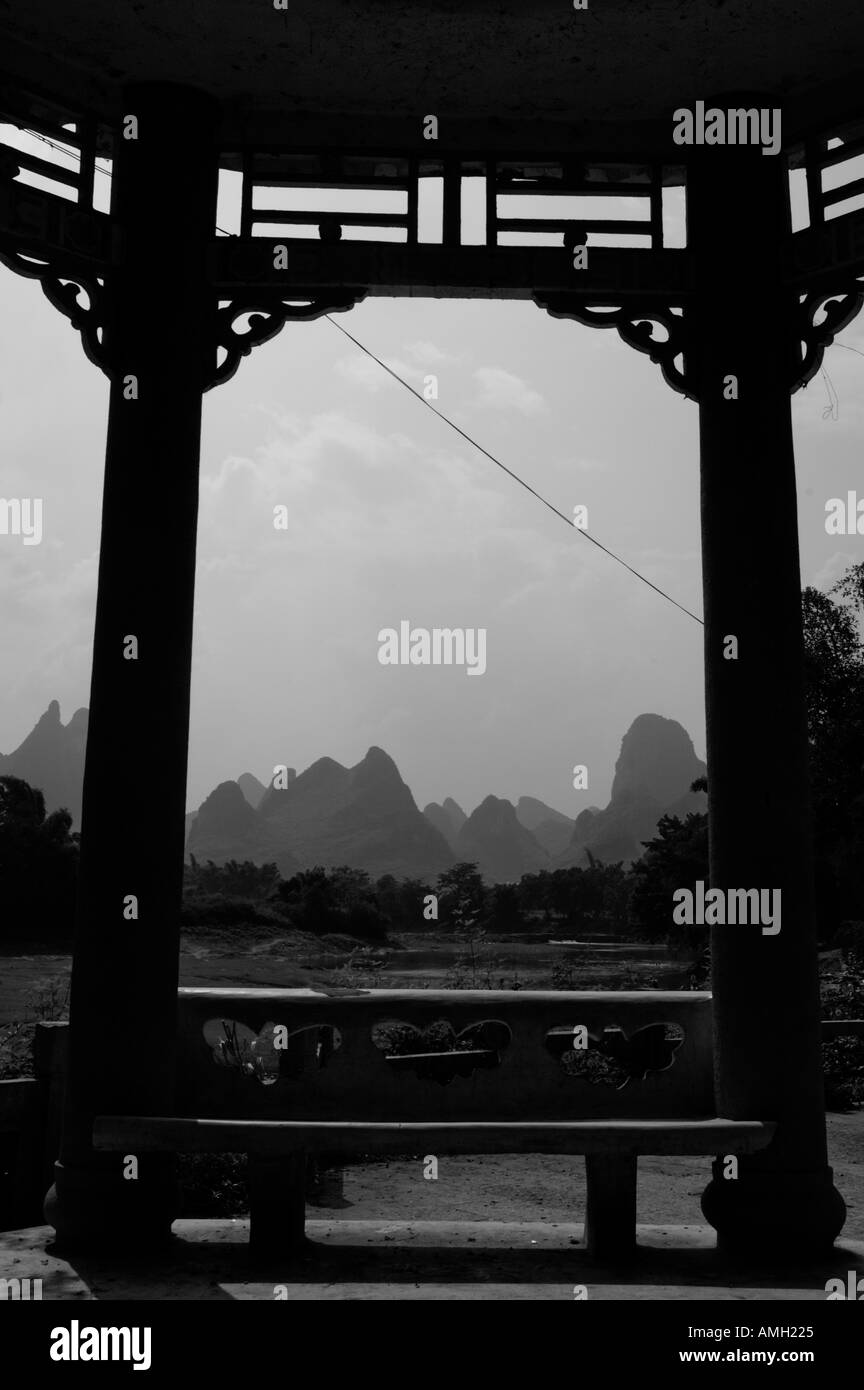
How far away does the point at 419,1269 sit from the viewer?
4.30m

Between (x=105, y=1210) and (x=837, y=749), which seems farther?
(x=837, y=749)

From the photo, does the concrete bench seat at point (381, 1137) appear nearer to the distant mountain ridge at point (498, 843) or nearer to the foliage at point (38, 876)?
the foliage at point (38, 876)

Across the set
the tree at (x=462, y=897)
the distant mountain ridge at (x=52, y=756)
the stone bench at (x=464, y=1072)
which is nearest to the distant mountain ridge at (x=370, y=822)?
the distant mountain ridge at (x=52, y=756)

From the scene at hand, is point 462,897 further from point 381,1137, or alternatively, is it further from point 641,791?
point 641,791

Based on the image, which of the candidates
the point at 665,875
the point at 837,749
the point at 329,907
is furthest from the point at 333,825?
the point at 837,749

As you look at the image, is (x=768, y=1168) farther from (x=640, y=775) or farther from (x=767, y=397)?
(x=640, y=775)

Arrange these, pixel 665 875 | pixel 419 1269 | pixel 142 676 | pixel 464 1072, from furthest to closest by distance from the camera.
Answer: pixel 665 875 → pixel 464 1072 → pixel 142 676 → pixel 419 1269

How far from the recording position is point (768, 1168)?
14.5ft

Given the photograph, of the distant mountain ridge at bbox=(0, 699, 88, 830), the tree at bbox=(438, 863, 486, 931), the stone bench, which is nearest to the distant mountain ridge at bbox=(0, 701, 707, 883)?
the distant mountain ridge at bbox=(0, 699, 88, 830)

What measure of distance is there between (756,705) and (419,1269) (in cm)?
241

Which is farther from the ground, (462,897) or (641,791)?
(641,791)

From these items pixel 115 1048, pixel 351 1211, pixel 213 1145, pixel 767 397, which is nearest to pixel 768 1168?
pixel 213 1145

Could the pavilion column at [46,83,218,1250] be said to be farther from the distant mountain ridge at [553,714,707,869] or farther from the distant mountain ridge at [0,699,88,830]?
the distant mountain ridge at [0,699,88,830]

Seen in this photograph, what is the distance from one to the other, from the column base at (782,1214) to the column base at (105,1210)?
208cm
